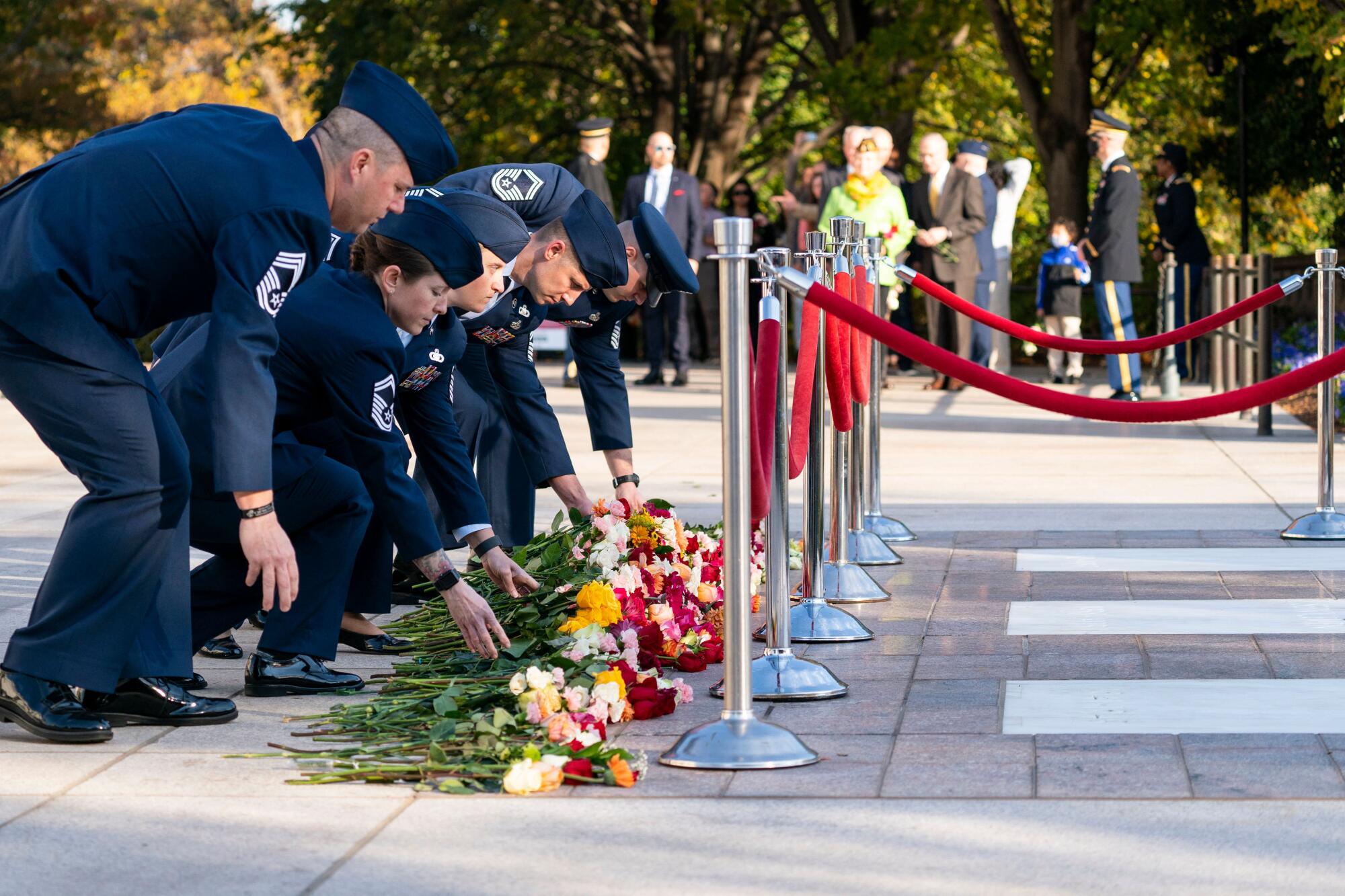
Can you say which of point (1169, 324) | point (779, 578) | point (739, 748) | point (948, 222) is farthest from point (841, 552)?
point (948, 222)

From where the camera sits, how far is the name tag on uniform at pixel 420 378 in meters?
5.57

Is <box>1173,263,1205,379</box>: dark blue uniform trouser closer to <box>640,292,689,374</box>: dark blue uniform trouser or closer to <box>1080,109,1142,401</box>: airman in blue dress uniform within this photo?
<box>1080,109,1142,401</box>: airman in blue dress uniform

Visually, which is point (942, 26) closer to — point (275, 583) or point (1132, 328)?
point (1132, 328)

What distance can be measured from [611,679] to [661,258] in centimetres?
177

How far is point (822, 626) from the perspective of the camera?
5973mm

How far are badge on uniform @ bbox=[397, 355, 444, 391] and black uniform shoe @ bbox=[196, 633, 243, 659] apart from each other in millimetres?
1082

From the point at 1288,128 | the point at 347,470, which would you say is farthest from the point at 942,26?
the point at 347,470

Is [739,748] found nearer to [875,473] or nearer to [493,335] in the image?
[493,335]

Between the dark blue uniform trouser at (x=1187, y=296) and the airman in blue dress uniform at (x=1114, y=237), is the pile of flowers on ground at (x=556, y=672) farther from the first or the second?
the dark blue uniform trouser at (x=1187, y=296)

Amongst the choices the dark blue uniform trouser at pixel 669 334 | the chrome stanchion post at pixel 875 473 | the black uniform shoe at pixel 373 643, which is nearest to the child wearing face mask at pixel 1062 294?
the dark blue uniform trouser at pixel 669 334

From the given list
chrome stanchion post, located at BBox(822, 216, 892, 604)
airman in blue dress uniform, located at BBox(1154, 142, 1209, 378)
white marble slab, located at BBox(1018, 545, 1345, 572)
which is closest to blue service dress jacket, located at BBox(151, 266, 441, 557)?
chrome stanchion post, located at BBox(822, 216, 892, 604)

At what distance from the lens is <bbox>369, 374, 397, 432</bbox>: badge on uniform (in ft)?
16.8

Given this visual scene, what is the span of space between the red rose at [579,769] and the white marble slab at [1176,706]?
3.53 ft

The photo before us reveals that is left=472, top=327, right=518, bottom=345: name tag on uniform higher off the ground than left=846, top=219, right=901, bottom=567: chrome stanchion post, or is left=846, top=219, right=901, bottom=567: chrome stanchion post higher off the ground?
left=472, top=327, right=518, bottom=345: name tag on uniform
